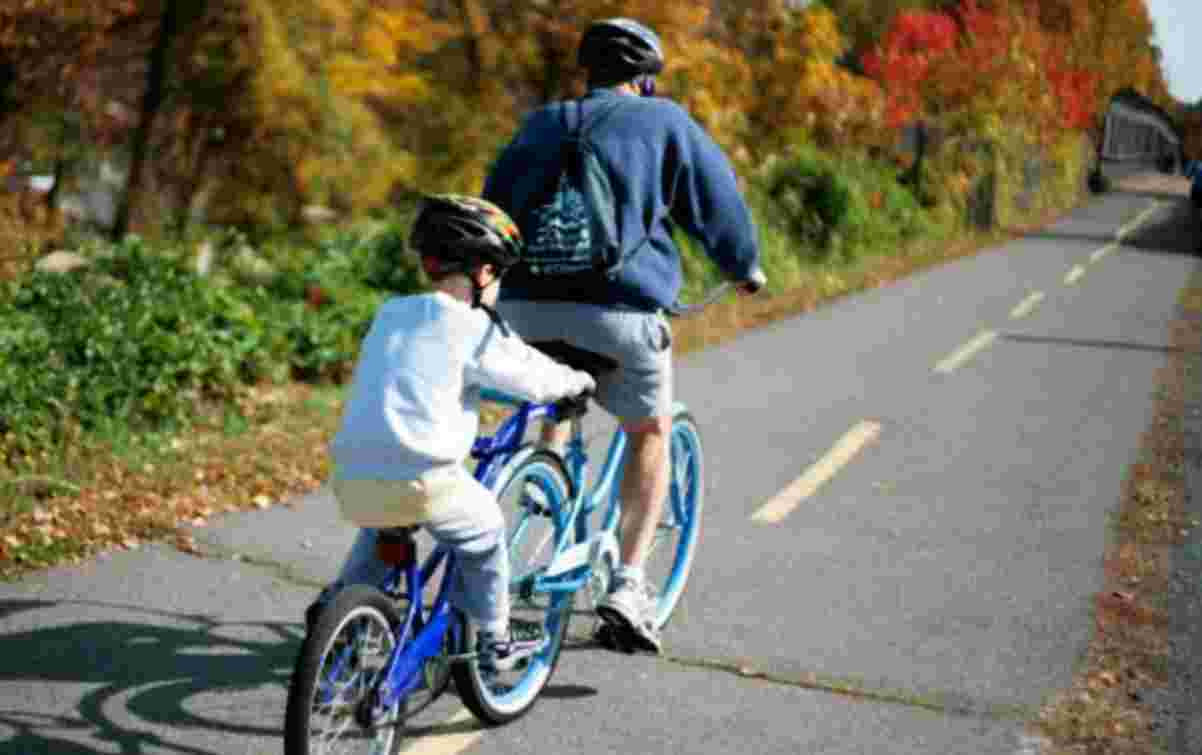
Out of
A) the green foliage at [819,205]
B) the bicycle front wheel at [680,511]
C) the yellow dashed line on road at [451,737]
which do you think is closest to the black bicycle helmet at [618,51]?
the bicycle front wheel at [680,511]

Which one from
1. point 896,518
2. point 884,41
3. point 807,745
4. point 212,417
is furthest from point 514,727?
point 884,41

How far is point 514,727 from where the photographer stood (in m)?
4.59

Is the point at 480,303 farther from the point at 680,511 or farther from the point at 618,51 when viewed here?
the point at 680,511

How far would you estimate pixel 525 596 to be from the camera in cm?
461

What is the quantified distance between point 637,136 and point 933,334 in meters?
10.9

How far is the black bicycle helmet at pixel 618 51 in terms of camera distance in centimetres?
480

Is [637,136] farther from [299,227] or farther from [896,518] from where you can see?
[299,227]

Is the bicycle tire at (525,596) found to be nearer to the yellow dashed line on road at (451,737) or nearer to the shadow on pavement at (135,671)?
the yellow dashed line on road at (451,737)

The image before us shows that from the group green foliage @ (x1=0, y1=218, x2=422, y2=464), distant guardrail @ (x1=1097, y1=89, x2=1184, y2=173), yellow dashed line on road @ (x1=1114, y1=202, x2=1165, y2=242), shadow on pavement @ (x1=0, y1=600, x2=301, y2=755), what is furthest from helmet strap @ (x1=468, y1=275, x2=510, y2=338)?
distant guardrail @ (x1=1097, y1=89, x2=1184, y2=173)

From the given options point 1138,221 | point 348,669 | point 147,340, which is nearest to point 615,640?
point 348,669

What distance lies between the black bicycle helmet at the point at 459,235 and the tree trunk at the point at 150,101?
16.4 meters

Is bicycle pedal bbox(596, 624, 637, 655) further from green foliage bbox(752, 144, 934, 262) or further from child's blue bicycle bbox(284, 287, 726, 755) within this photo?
green foliage bbox(752, 144, 934, 262)

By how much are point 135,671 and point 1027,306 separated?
1503 cm

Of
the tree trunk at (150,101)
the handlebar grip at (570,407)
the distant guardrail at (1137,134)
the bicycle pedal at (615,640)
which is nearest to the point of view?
the handlebar grip at (570,407)
